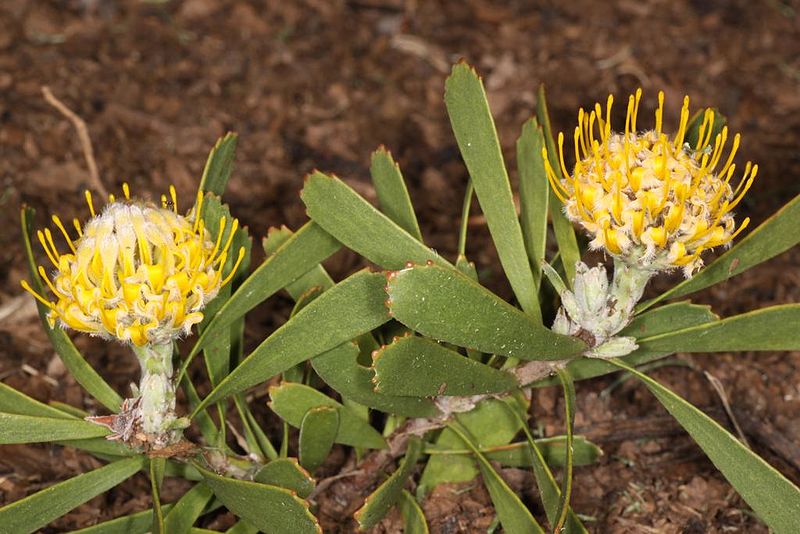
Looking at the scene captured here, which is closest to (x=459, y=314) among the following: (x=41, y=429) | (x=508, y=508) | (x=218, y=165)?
(x=508, y=508)

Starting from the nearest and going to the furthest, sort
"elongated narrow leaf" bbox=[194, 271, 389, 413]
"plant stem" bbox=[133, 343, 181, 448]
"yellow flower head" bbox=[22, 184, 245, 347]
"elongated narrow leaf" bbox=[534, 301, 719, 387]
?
"yellow flower head" bbox=[22, 184, 245, 347] → "elongated narrow leaf" bbox=[194, 271, 389, 413] → "plant stem" bbox=[133, 343, 181, 448] → "elongated narrow leaf" bbox=[534, 301, 719, 387]

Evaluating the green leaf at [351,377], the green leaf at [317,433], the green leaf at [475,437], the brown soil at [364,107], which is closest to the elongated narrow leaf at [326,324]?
the green leaf at [351,377]

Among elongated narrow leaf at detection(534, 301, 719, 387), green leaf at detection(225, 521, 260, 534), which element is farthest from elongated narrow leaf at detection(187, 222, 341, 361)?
elongated narrow leaf at detection(534, 301, 719, 387)

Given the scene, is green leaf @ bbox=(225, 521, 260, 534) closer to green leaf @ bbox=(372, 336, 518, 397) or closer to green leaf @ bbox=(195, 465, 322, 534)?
green leaf @ bbox=(195, 465, 322, 534)

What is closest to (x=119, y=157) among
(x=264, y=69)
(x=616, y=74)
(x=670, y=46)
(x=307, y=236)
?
(x=264, y=69)

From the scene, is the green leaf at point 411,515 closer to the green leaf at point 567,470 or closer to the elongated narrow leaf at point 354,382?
the elongated narrow leaf at point 354,382

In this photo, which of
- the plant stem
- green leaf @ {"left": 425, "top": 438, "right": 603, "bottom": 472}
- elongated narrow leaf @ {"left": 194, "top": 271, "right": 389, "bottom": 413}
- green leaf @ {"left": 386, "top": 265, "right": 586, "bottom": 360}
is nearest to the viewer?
green leaf @ {"left": 386, "top": 265, "right": 586, "bottom": 360}

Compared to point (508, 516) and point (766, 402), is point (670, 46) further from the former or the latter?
point (508, 516)
